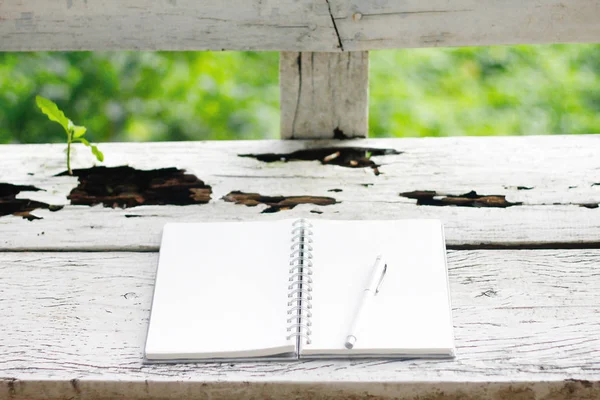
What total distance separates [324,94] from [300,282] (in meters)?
0.48

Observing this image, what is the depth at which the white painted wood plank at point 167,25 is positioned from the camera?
1.39 metres

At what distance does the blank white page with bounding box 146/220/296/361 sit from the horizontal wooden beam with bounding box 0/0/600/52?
0.36m

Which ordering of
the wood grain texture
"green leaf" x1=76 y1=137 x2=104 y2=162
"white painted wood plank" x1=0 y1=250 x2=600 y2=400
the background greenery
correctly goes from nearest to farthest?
"white painted wood plank" x1=0 y1=250 x2=600 y2=400 < the wood grain texture < "green leaf" x1=76 y1=137 x2=104 y2=162 < the background greenery

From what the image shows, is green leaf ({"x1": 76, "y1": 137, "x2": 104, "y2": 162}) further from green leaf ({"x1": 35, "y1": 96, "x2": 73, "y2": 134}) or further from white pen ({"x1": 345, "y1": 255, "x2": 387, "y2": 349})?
white pen ({"x1": 345, "y1": 255, "x2": 387, "y2": 349})

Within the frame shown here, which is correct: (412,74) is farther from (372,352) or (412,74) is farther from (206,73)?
(372,352)

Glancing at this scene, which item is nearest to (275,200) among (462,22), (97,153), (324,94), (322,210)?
(322,210)

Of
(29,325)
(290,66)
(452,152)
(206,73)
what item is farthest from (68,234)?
(206,73)

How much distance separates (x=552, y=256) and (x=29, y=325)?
84 cm

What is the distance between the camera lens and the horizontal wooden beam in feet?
4.52

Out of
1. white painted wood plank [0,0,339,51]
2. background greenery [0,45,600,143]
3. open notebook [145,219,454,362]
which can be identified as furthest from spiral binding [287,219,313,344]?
background greenery [0,45,600,143]

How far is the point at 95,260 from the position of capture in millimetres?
1284

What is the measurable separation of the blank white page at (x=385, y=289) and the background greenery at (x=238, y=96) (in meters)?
1.18

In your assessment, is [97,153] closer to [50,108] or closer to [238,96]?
[50,108]

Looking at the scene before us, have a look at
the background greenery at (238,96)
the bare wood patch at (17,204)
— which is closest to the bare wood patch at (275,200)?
the bare wood patch at (17,204)
